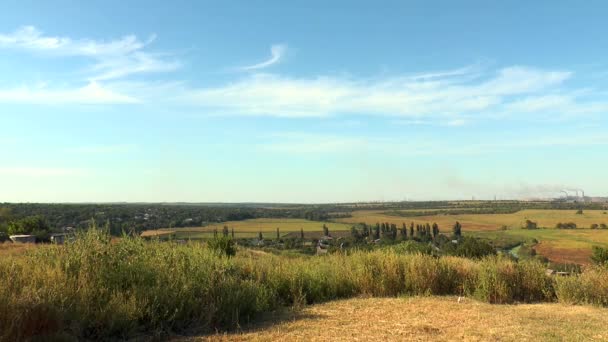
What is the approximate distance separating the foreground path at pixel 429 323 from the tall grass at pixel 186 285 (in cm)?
78

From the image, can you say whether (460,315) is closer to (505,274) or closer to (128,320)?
(505,274)

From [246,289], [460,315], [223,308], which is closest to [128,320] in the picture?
[223,308]

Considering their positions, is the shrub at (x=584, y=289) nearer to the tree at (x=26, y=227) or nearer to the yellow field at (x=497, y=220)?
the tree at (x=26, y=227)

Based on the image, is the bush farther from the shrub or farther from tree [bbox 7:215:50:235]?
tree [bbox 7:215:50:235]

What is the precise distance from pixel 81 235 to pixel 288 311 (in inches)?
167

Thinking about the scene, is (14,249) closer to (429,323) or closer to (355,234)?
(429,323)

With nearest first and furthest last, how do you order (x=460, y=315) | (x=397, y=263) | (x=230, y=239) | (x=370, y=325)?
1. (x=370, y=325)
2. (x=460, y=315)
3. (x=397, y=263)
4. (x=230, y=239)

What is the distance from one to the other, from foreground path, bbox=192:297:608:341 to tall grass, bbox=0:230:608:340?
2.57 feet

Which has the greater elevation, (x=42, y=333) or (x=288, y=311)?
(x=42, y=333)

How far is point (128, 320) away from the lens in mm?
6547

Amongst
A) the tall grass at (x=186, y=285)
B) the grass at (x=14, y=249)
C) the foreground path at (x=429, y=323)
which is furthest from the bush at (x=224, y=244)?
the foreground path at (x=429, y=323)

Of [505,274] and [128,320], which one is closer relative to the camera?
[128,320]

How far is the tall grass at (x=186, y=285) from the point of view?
6.35m

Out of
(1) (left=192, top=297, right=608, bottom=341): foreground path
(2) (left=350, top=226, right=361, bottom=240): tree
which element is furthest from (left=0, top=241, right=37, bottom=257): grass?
(2) (left=350, top=226, right=361, bottom=240): tree
